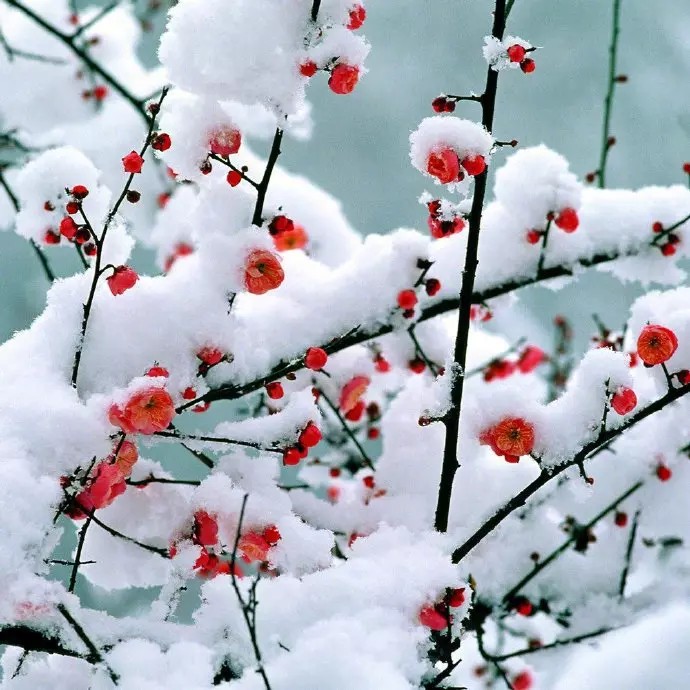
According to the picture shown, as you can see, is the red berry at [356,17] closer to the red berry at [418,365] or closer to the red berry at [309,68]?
the red berry at [309,68]

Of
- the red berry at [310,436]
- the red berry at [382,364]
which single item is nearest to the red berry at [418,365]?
the red berry at [382,364]

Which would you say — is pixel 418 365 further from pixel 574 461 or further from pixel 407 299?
pixel 574 461

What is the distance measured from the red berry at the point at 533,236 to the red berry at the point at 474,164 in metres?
0.66

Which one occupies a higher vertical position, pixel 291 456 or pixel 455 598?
pixel 291 456

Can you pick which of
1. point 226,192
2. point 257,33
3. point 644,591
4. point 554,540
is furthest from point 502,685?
point 257,33

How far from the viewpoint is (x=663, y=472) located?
224 cm

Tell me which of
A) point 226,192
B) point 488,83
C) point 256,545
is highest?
point 226,192

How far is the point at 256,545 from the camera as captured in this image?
1.44 meters

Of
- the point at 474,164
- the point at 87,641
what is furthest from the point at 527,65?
the point at 87,641

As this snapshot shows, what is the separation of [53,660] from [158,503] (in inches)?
17.1

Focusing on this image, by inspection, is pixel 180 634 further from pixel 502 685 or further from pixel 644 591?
pixel 502 685

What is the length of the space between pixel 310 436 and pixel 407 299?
0.49 meters

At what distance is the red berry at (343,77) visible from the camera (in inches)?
55.2

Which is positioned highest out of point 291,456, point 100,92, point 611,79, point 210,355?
point 100,92
